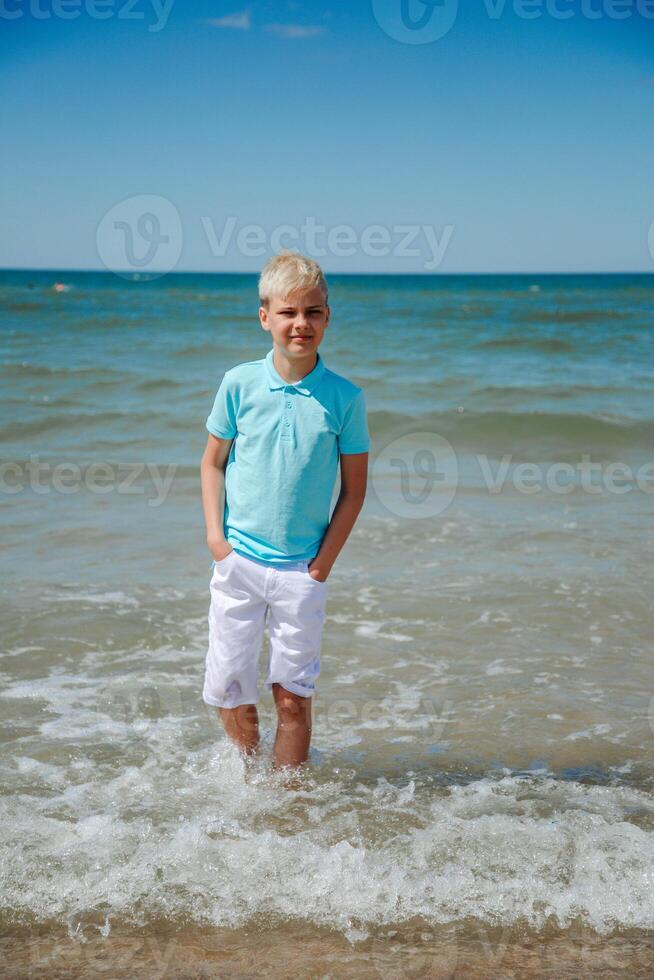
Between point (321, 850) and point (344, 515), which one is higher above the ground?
point (344, 515)

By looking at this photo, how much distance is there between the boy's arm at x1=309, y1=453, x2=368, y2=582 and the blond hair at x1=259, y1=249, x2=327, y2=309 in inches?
24.7

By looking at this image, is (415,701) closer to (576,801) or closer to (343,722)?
(343,722)

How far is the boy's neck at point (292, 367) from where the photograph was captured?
11.0ft

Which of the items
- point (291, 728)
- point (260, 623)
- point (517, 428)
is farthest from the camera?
point (517, 428)

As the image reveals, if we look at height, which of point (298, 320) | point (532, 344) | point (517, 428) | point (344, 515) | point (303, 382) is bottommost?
point (517, 428)

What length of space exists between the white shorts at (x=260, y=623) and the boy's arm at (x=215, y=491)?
6 cm

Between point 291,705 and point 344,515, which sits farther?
point 291,705

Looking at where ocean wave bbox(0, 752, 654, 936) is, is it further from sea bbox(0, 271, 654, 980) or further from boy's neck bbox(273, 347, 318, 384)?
boy's neck bbox(273, 347, 318, 384)

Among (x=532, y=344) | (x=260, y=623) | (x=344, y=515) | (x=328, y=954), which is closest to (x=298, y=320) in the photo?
(x=344, y=515)

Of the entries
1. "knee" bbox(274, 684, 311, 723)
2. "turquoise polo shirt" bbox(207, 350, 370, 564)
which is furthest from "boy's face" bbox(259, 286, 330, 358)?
"knee" bbox(274, 684, 311, 723)

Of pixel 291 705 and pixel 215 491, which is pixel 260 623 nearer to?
pixel 291 705

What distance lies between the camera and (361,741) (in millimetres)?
4301

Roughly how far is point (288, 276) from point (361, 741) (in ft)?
7.22

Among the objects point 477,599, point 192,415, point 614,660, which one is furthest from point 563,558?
point 192,415
